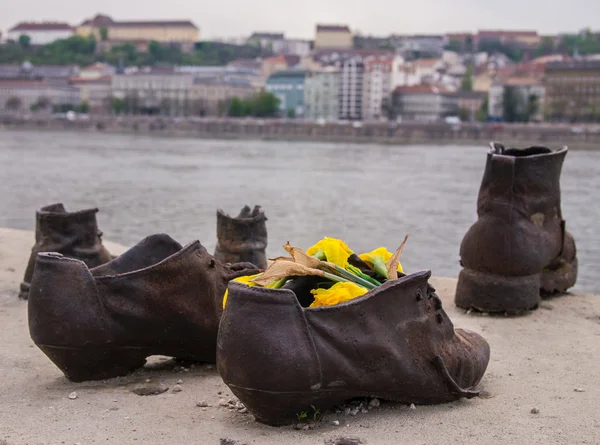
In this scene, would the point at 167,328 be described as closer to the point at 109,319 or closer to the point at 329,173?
the point at 109,319

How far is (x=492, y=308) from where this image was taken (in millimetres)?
6469

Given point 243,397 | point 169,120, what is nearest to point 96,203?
point 243,397

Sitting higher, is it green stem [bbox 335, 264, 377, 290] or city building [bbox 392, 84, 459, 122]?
green stem [bbox 335, 264, 377, 290]

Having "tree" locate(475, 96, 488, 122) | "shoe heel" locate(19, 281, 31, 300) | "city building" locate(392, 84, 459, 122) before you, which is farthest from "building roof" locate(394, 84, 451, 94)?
"shoe heel" locate(19, 281, 31, 300)

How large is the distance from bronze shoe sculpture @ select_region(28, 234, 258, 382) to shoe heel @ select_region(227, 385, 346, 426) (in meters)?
0.86

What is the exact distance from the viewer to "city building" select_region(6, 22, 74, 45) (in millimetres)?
183250

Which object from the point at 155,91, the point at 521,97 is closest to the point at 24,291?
the point at 521,97

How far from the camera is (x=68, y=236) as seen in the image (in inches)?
269

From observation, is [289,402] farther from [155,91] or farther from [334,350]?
[155,91]

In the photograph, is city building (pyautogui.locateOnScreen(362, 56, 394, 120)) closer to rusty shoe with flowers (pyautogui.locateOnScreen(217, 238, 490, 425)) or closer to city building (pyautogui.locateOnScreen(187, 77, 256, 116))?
city building (pyautogui.locateOnScreen(187, 77, 256, 116))

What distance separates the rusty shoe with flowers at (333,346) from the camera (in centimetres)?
384

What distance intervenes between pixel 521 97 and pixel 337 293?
103 meters

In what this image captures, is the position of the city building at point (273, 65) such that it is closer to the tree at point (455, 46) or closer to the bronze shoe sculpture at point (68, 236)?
the tree at point (455, 46)

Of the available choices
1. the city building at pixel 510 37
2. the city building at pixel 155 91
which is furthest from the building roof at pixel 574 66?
the city building at pixel 510 37
